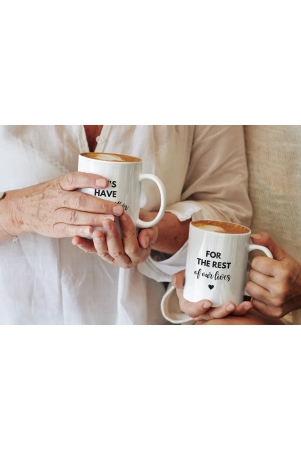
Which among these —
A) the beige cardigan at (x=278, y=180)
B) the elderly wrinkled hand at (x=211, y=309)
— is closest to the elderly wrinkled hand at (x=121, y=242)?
the elderly wrinkled hand at (x=211, y=309)

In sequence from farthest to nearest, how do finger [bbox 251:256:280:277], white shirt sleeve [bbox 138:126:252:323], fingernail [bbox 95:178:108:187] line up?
white shirt sleeve [bbox 138:126:252:323], finger [bbox 251:256:280:277], fingernail [bbox 95:178:108:187]

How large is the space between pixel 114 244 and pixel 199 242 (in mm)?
126

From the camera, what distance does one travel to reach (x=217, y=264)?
705 mm

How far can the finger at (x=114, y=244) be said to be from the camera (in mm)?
654

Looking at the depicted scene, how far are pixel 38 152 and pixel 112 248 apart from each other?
249 mm

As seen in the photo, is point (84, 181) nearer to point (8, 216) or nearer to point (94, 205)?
point (94, 205)

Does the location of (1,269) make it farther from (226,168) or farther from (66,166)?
(226,168)

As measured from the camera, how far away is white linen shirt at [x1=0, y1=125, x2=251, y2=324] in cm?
83

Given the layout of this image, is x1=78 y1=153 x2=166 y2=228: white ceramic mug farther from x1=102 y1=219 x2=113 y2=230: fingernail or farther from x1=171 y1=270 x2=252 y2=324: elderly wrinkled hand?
x1=171 y1=270 x2=252 y2=324: elderly wrinkled hand

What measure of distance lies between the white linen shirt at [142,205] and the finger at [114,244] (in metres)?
0.17

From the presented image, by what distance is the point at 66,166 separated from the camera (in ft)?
2.77

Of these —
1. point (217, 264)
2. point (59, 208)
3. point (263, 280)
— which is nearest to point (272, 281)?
point (263, 280)

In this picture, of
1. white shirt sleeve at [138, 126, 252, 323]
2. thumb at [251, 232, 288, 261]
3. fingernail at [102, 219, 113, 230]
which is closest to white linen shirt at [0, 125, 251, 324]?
white shirt sleeve at [138, 126, 252, 323]

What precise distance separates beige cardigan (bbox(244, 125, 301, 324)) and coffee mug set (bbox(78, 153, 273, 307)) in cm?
19
